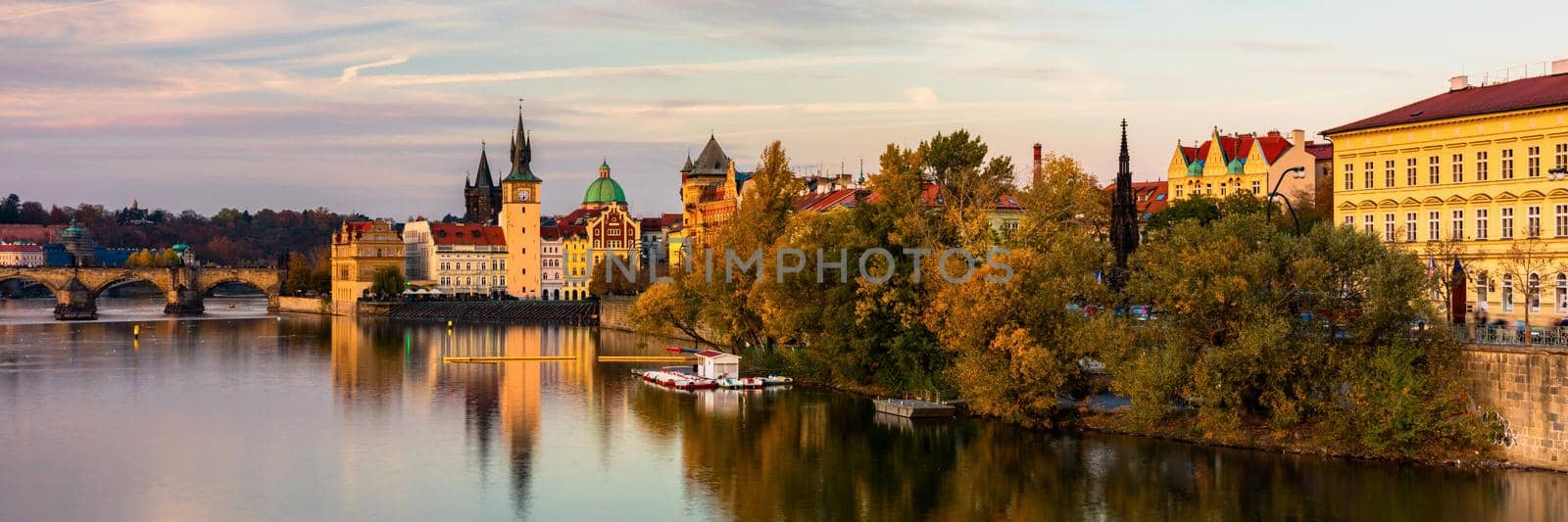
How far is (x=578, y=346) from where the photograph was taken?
95562mm

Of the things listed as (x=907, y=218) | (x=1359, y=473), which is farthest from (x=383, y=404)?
(x=1359, y=473)

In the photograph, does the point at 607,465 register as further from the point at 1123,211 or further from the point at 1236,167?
the point at 1236,167

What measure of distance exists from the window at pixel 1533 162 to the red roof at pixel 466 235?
133m

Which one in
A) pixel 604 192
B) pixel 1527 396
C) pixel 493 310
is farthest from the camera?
pixel 604 192

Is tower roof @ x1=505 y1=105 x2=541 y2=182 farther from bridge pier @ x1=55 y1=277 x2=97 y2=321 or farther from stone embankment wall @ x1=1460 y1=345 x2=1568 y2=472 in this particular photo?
stone embankment wall @ x1=1460 y1=345 x2=1568 y2=472

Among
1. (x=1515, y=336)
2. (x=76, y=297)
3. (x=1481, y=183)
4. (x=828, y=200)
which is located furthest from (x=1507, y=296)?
(x=76, y=297)

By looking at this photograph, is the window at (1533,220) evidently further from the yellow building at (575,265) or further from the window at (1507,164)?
the yellow building at (575,265)

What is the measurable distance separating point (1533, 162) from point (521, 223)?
131825mm

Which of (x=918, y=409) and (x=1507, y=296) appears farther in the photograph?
(x=918, y=409)

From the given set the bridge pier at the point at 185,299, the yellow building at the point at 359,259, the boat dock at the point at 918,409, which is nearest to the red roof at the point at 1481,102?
the boat dock at the point at 918,409

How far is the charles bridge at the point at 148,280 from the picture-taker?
530 feet

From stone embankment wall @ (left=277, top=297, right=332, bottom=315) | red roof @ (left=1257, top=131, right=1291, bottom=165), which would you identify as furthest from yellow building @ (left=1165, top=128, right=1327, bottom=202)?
stone embankment wall @ (left=277, top=297, right=332, bottom=315)

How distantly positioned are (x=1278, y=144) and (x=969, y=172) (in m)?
46.4

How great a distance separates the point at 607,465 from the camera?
4400 centimetres
